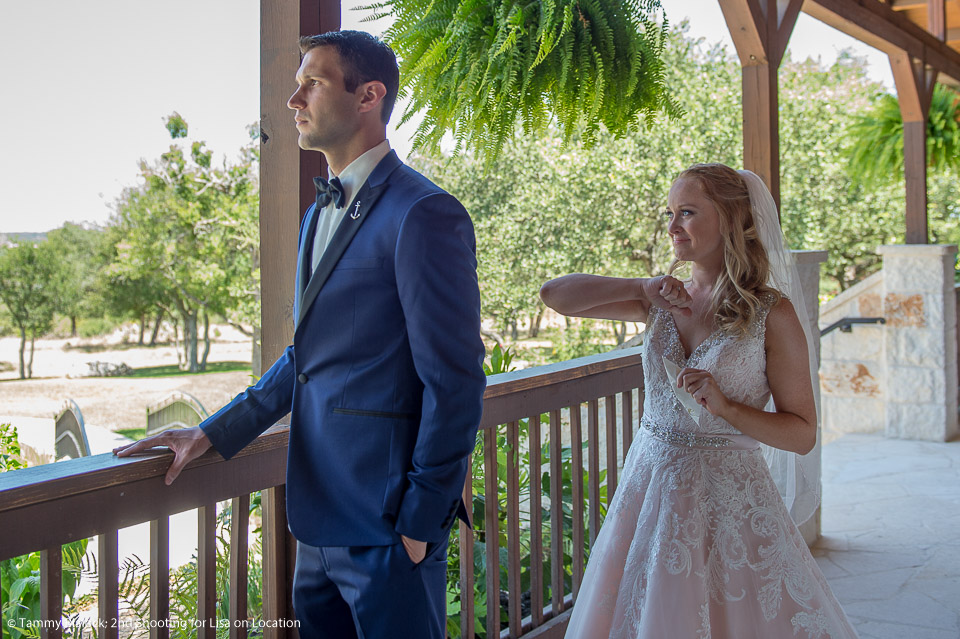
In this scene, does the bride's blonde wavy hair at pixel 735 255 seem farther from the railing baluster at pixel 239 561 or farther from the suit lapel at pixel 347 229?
the railing baluster at pixel 239 561

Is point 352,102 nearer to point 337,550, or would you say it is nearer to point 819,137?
point 337,550

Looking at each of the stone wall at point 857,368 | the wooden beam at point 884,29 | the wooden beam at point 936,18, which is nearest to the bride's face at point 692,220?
the wooden beam at point 884,29

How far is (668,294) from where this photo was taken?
174cm

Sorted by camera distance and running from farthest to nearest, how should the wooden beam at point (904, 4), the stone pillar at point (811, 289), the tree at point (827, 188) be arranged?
1. the tree at point (827, 188)
2. the wooden beam at point (904, 4)
3. the stone pillar at point (811, 289)

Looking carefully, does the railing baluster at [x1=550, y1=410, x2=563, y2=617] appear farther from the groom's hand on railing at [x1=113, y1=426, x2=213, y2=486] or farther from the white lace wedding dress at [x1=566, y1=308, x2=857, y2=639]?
the groom's hand on railing at [x1=113, y1=426, x2=213, y2=486]

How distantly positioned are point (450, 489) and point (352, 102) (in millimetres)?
617

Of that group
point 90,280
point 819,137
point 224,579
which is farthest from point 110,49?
point 224,579

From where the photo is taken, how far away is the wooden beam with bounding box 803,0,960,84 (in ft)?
12.5

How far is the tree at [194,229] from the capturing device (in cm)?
1326

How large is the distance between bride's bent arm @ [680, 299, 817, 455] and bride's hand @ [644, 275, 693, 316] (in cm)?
19

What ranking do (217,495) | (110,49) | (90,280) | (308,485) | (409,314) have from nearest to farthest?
(409,314), (308,485), (217,495), (90,280), (110,49)

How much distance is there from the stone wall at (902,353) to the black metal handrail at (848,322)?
45 mm

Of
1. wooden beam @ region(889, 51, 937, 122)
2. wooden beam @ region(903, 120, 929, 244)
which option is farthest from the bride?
wooden beam @ region(903, 120, 929, 244)

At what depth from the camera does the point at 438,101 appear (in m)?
1.92
